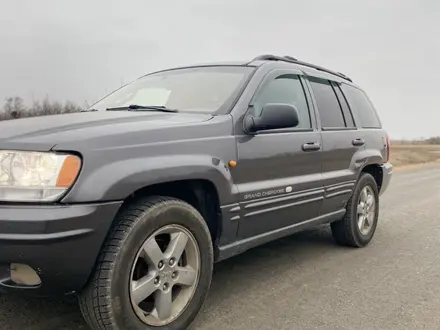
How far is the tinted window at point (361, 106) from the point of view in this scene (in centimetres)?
541

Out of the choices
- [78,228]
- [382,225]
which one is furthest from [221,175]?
[382,225]

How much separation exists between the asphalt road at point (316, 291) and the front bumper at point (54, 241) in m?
0.71

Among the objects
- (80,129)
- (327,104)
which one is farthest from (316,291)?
(80,129)

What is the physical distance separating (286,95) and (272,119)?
0.87m

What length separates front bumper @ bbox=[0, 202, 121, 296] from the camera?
2.24m

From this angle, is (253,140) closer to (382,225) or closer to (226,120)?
(226,120)

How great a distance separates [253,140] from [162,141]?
87 cm

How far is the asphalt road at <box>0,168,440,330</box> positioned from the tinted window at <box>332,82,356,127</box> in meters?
1.39

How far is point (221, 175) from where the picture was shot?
312 centimetres

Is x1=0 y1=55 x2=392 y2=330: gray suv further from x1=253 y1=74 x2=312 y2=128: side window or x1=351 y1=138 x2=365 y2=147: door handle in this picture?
x1=351 y1=138 x2=365 y2=147: door handle

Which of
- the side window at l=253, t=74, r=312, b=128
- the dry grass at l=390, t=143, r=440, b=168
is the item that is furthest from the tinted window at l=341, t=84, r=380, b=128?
the dry grass at l=390, t=143, r=440, b=168

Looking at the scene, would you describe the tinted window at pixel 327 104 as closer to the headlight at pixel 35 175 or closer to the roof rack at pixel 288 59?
the roof rack at pixel 288 59

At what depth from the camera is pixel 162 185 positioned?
9.43ft

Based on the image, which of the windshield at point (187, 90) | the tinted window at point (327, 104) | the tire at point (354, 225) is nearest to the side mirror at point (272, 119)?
the windshield at point (187, 90)
